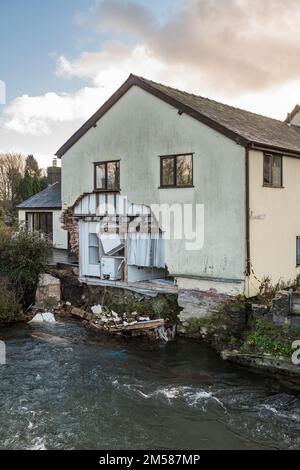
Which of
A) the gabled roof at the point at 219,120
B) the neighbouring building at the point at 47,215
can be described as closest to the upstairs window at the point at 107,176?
the gabled roof at the point at 219,120

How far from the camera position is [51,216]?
94.0 feet

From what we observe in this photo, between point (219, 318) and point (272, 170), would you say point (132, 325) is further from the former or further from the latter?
point (272, 170)

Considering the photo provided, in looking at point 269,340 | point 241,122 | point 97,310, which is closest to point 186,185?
point 241,122

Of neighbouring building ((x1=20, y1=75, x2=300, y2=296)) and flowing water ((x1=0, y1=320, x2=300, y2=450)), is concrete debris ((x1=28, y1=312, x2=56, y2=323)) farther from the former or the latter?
flowing water ((x1=0, y1=320, x2=300, y2=450))

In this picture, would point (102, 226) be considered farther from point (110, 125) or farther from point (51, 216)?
point (51, 216)

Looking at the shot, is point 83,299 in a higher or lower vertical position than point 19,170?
lower

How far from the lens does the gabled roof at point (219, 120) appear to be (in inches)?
619

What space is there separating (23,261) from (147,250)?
19.4 ft

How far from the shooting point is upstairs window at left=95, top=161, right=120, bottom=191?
19.1 m

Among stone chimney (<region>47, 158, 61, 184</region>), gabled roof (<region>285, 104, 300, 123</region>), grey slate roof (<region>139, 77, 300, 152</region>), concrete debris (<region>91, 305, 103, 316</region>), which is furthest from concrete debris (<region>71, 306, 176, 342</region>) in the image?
stone chimney (<region>47, 158, 61, 184</region>)

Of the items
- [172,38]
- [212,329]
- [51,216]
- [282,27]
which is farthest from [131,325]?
[51,216]

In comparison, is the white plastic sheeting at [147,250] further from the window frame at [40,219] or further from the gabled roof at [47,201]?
the window frame at [40,219]

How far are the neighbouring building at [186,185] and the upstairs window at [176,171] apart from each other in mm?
40

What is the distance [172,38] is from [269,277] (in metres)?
→ 9.49
